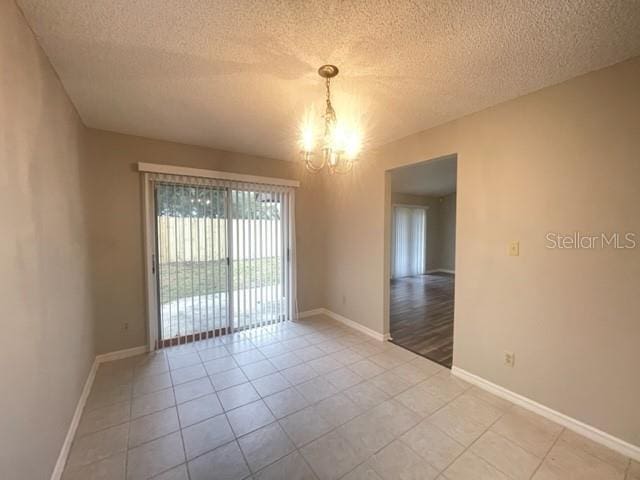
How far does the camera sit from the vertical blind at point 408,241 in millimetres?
7574

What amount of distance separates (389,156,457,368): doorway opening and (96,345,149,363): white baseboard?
3.02 meters

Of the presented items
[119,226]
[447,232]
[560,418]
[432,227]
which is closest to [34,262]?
[119,226]

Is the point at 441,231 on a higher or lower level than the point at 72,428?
higher

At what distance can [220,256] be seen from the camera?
332 centimetres

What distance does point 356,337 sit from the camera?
3.36 metres

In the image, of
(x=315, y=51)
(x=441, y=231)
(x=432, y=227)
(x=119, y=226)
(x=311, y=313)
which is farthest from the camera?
(x=441, y=231)

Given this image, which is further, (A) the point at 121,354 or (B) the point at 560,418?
(A) the point at 121,354

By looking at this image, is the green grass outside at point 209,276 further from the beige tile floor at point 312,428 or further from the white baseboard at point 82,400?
the beige tile floor at point 312,428

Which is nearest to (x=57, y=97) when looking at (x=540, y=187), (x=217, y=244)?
(x=217, y=244)

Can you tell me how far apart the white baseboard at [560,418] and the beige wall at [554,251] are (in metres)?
0.05

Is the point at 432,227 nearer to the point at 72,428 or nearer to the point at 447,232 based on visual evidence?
the point at 447,232

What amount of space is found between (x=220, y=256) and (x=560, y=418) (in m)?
3.55

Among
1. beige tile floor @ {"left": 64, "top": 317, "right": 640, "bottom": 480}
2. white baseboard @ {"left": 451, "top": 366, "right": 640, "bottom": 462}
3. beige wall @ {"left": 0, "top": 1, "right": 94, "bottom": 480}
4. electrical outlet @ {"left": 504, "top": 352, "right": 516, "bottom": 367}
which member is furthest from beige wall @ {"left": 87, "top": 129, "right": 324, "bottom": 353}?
electrical outlet @ {"left": 504, "top": 352, "right": 516, "bottom": 367}

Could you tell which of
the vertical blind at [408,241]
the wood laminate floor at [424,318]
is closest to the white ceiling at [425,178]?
the vertical blind at [408,241]
